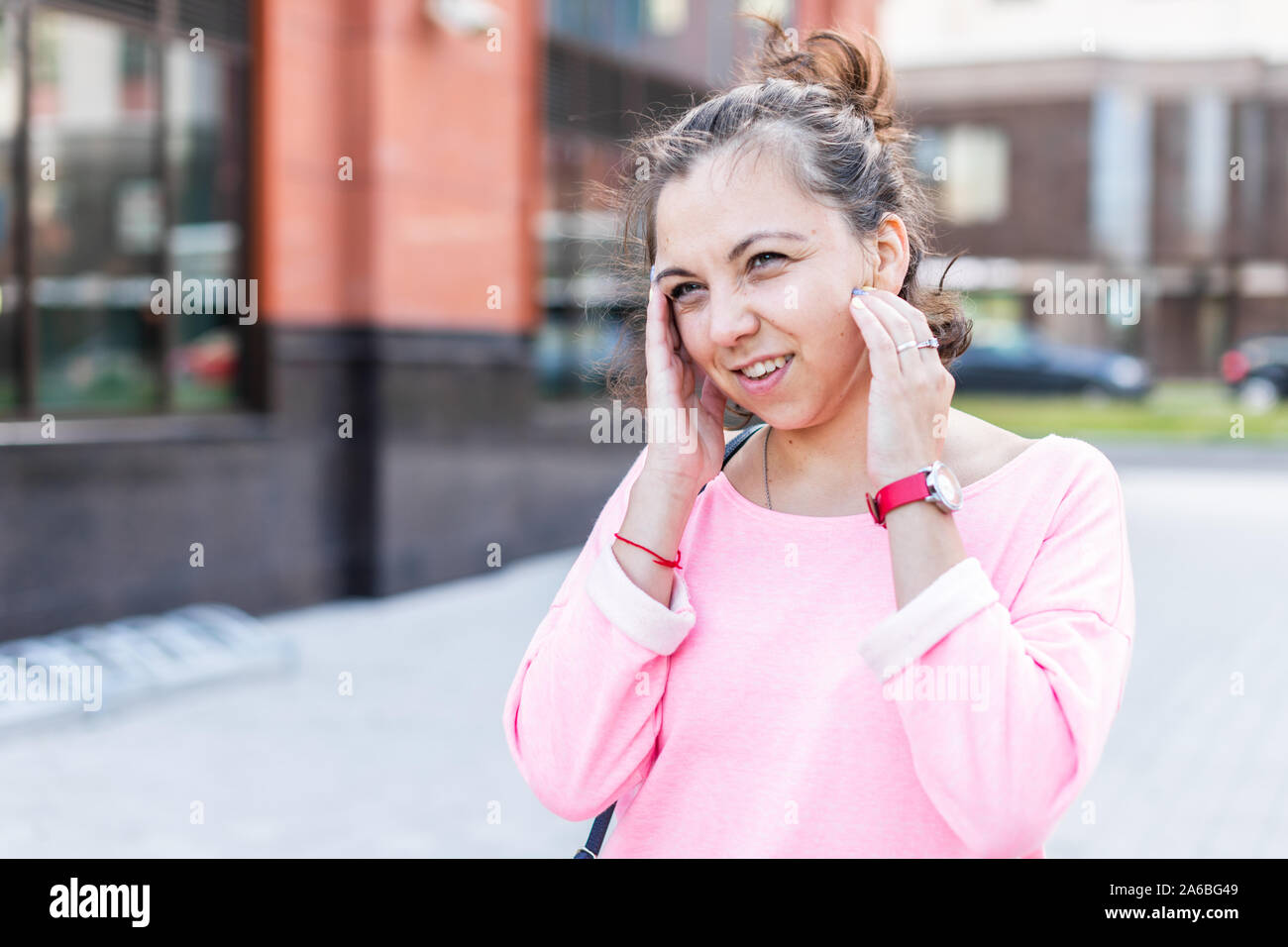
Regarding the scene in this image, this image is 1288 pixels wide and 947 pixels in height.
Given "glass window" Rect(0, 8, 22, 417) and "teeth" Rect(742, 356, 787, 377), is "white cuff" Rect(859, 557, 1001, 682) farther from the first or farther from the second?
"glass window" Rect(0, 8, 22, 417)

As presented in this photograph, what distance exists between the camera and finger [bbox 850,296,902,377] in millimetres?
1678

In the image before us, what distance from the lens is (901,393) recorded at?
5.48 feet

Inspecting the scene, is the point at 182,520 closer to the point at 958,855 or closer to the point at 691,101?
the point at 691,101

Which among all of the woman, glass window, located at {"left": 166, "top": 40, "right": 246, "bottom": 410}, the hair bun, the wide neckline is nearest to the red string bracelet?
the woman

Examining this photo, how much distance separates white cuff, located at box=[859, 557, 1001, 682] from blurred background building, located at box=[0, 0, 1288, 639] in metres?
4.28

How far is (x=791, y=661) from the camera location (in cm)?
174

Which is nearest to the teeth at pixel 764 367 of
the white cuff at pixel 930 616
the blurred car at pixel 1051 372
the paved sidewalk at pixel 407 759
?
the white cuff at pixel 930 616

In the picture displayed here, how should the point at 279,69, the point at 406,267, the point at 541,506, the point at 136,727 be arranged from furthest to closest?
→ the point at 541,506, the point at 406,267, the point at 279,69, the point at 136,727

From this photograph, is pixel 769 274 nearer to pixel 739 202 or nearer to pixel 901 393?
pixel 739 202

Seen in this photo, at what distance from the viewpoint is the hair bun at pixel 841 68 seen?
195 centimetres

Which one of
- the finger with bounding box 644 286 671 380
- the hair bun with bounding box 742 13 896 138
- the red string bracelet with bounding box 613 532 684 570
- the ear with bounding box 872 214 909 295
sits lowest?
the red string bracelet with bounding box 613 532 684 570

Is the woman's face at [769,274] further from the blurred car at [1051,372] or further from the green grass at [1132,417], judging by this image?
the blurred car at [1051,372]

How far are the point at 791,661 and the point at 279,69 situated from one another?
795cm
